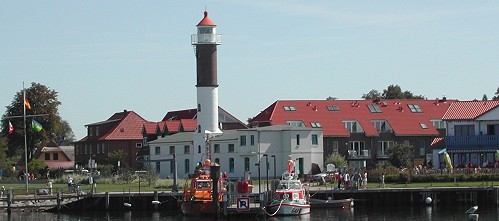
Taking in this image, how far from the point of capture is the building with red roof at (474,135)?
88938 mm

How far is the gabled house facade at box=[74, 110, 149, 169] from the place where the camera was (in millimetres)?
127312

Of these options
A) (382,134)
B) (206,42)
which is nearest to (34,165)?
(206,42)

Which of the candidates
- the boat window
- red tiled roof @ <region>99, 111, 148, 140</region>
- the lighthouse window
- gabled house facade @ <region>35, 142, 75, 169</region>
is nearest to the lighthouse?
the lighthouse window

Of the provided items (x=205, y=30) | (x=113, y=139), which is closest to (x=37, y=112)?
(x=113, y=139)

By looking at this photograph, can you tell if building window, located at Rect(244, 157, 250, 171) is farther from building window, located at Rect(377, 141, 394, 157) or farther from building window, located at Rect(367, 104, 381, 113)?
building window, located at Rect(367, 104, 381, 113)

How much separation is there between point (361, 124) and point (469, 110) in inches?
744

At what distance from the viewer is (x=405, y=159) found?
10406 centimetres

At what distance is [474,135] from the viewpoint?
296 feet

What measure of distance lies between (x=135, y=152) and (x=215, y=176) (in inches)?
2518

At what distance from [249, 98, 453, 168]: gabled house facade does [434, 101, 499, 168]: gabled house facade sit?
13458mm

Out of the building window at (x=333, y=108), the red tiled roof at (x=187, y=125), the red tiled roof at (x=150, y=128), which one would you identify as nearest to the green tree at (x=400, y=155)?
the building window at (x=333, y=108)

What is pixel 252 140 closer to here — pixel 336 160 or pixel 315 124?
pixel 336 160

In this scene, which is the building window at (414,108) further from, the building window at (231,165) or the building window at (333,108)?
the building window at (231,165)

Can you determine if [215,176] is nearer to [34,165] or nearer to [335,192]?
[335,192]
